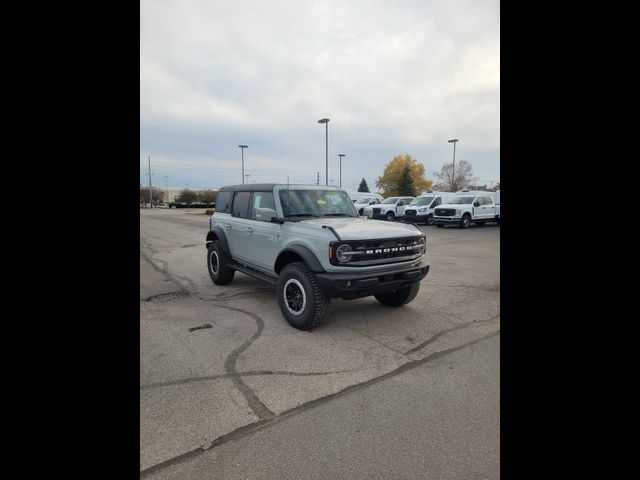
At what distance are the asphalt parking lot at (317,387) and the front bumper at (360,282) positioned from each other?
548 millimetres

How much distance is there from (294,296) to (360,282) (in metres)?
0.97

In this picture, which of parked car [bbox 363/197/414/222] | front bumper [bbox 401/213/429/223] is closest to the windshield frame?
front bumper [bbox 401/213/429/223]

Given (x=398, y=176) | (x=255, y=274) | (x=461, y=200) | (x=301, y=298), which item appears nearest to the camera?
(x=301, y=298)

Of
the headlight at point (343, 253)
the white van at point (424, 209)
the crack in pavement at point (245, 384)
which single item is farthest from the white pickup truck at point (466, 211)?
the crack in pavement at point (245, 384)

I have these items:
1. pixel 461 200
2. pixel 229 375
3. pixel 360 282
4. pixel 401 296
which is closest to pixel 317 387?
pixel 229 375

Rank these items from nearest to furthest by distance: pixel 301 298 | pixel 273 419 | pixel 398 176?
pixel 273 419, pixel 301 298, pixel 398 176

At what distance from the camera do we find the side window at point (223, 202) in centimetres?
694

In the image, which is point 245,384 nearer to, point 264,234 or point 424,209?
point 264,234

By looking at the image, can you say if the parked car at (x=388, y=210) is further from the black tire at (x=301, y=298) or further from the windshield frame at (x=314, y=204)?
the black tire at (x=301, y=298)

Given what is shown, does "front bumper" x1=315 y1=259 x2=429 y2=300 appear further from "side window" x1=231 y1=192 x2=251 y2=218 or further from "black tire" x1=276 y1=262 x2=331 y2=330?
"side window" x1=231 y1=192 x2=251 y2=218

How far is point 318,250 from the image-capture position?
171 inches
